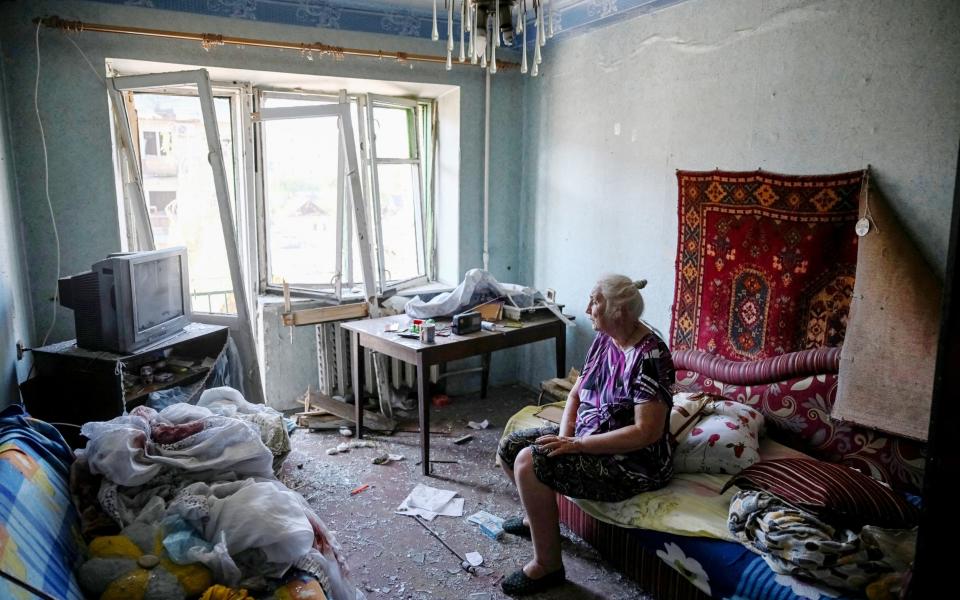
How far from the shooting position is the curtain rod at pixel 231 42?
9.52 ft

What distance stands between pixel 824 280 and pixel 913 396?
0.56 m

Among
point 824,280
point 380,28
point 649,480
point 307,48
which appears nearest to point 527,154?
point 380,28

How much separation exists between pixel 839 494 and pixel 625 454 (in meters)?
0.67

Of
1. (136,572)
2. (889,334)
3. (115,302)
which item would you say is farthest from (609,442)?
(115,302)

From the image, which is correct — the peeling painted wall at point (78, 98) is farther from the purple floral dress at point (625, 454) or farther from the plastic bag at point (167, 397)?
the purple floral dress at point (625, 454)

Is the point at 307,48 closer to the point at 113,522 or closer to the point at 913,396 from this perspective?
the point at 113,522

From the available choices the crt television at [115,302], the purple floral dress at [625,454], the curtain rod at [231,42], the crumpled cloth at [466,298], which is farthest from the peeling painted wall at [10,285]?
the purple floral dress at [625,454]

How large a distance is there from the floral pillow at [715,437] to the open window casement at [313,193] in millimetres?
2180

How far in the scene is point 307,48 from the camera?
3430 mm

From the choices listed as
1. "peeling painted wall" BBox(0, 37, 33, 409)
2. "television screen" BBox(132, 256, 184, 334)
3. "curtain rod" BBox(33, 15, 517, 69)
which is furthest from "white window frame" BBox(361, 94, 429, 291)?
"peeling painted wall" BBox(0, 37, 33, 409)

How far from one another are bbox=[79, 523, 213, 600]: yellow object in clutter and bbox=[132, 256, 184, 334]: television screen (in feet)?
4.29

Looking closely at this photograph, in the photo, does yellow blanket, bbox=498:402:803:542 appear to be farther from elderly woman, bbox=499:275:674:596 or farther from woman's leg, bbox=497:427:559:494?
woman's leg, bbox=497:427:559:494

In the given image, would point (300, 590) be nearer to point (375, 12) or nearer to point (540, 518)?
point (540, 518)

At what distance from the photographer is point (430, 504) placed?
2.86 m
